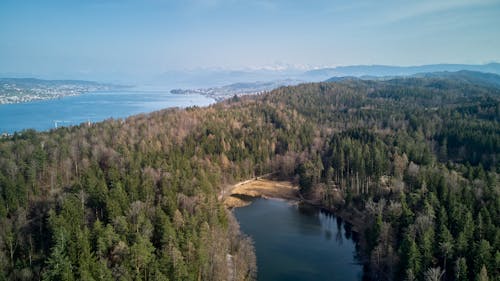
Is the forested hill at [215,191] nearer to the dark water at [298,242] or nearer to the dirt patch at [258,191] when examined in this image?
the dark water at [298,242]

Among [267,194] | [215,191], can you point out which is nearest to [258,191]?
[267,194]

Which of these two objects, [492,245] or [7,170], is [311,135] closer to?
[492,245]

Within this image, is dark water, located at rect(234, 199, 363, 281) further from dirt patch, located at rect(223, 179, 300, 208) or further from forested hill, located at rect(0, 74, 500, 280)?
forested hill, located at rect(0, 74, 500, 280)

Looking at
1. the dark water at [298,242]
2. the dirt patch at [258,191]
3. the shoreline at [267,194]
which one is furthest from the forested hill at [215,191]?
the dirt patch at [258,191]

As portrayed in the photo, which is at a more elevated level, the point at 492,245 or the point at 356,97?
the point at 356,97

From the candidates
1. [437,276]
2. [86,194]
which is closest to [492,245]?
[437,276]

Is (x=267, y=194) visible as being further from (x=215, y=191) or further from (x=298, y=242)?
(x=298, y=242)
